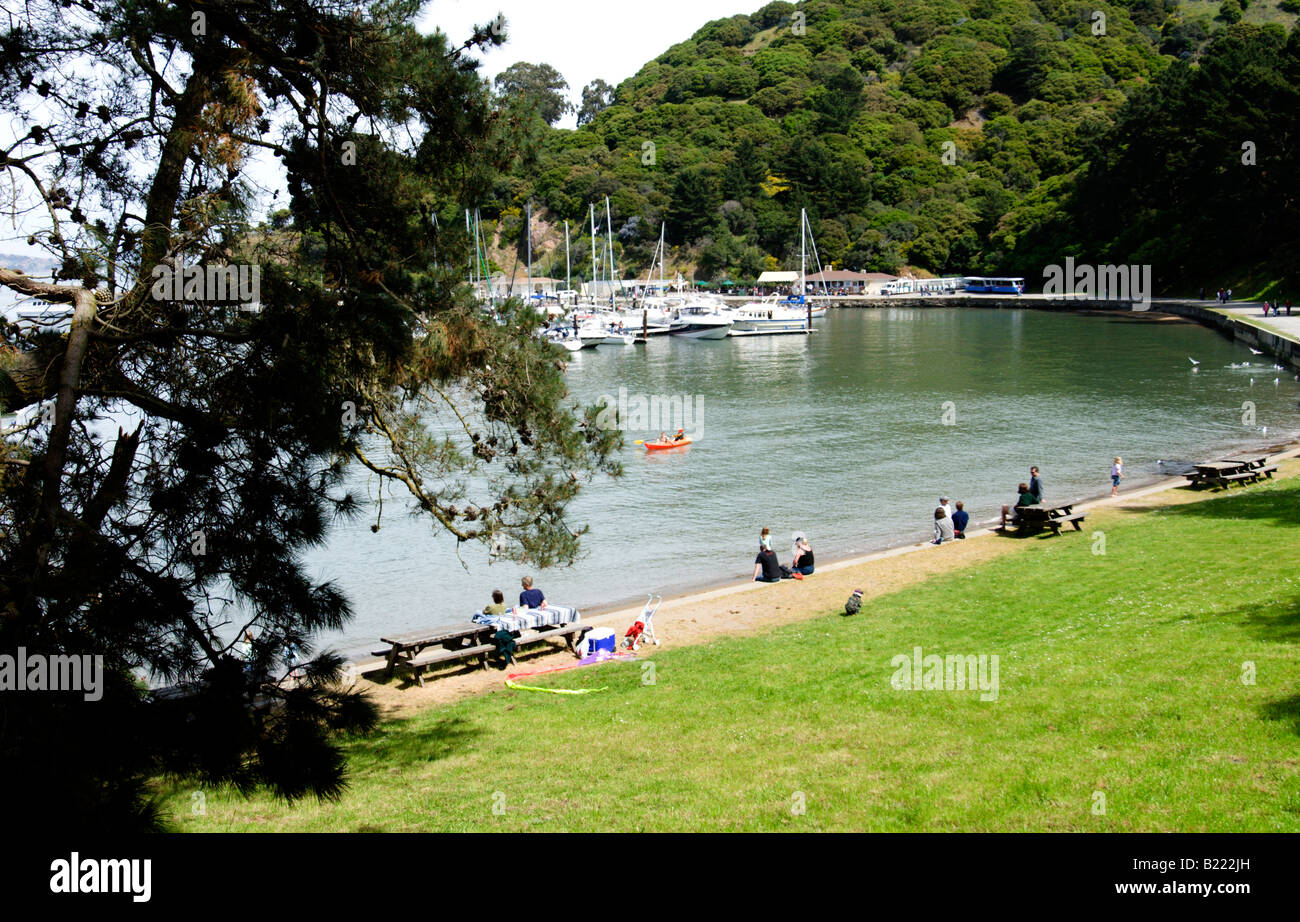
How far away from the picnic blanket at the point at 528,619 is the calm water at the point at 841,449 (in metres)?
3.78

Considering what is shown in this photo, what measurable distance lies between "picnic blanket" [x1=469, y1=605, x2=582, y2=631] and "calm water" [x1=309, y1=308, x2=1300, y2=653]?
3.78 m

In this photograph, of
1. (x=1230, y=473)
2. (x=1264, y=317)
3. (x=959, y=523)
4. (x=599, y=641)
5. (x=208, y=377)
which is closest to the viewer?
(x=208, y=377)

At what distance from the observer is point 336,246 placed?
8.33 metres

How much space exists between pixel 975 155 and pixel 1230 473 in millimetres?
131884

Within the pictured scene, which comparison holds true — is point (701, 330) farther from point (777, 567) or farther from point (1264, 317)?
point (777, 567)

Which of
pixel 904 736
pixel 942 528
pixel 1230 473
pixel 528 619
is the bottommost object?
pixel 528 619

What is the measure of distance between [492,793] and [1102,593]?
392 inches

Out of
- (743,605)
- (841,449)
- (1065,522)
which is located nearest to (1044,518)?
(1065,522)

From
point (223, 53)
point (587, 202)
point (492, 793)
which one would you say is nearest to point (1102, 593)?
point (492, 793)

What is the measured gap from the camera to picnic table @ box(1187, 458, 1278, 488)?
24812 mm

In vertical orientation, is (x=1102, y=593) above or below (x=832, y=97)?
below

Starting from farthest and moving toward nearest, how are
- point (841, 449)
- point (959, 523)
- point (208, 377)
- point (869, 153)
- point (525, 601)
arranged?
point (869, 153) < point (841, 449) < point (959, 523) < point (525, 601) < point (208, 377)

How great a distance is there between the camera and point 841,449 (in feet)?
→ 124
